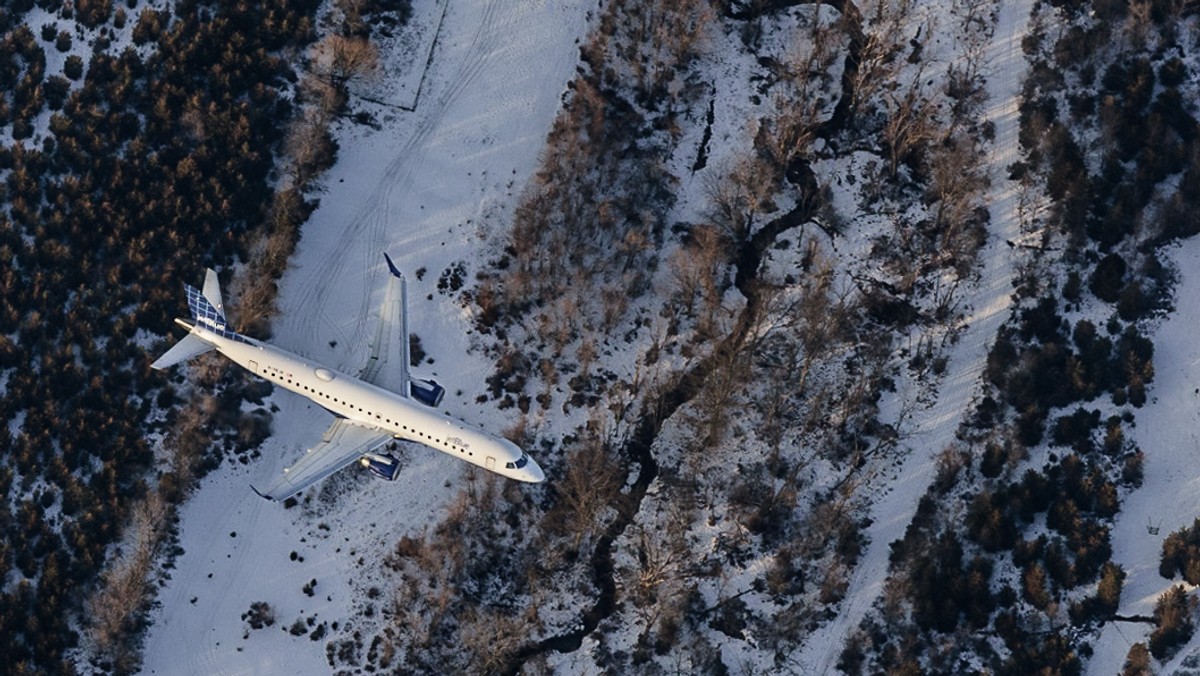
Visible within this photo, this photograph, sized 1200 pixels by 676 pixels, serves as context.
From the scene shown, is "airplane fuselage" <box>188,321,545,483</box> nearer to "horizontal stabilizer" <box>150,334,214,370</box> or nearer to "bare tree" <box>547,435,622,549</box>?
"horizontal stabilizer" <box>150,334,214,370</box>

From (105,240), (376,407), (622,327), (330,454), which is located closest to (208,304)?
(105,240)

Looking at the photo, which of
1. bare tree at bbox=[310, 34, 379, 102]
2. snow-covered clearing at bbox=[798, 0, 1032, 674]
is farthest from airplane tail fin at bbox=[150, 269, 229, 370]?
snow-covered clearing at bbox=[798, 0, 1032, 674]

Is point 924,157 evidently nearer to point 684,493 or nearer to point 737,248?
point 737,248

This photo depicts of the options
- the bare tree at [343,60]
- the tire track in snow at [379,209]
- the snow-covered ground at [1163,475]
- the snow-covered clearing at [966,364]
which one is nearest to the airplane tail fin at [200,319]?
the tire track in snow at [379,209]

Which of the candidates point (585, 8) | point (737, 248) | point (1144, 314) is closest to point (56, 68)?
point (585, 8)

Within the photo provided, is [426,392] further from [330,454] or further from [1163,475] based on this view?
[1163,475]

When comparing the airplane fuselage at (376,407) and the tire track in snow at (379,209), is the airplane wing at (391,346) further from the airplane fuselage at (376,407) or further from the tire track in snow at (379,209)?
the tire track in snow at (379,209)
